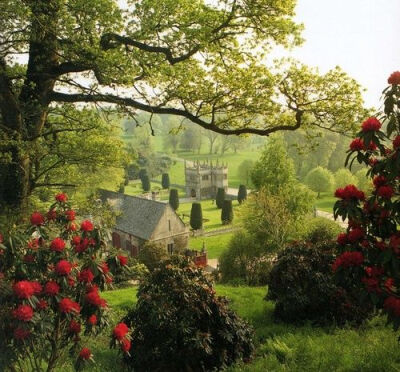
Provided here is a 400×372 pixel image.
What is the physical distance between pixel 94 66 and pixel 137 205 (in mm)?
33047

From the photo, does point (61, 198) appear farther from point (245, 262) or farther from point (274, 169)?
point (274, 169)

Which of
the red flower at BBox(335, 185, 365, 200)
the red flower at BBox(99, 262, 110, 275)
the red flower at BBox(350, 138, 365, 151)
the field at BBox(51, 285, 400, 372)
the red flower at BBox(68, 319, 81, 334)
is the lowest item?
the field at BBox(51, 285, 400, 372)

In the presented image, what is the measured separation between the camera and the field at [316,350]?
7.47 meters

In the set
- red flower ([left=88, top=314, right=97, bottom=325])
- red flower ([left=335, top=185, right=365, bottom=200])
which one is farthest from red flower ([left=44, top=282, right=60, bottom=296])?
red flower ([left=335, top=185, right=365, bottom=200])

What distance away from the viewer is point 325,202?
2459 inches

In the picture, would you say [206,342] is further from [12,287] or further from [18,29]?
[18,29]

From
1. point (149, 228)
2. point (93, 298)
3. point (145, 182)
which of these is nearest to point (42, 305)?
point (93, 298)

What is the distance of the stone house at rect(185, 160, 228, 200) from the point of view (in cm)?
7500

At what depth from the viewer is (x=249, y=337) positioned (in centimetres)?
938

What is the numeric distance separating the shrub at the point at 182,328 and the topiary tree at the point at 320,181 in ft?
179

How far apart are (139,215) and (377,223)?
36.3 meters

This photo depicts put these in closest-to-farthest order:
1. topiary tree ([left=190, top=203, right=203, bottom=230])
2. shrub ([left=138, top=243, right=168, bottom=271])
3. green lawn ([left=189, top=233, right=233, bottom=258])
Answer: shrub ([left=138, top=243, right=168, bottom=271]) < green lawn ([left=189, top=233, right=233, bottom=258]) < topiary tree ([left=190, top=203, right=203, bottom=230])

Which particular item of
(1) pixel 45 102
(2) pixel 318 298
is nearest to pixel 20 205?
(1) pixel 45 102

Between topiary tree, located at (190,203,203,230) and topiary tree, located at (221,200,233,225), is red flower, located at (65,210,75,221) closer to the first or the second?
topiary tree, located at (190,203,203,230)
